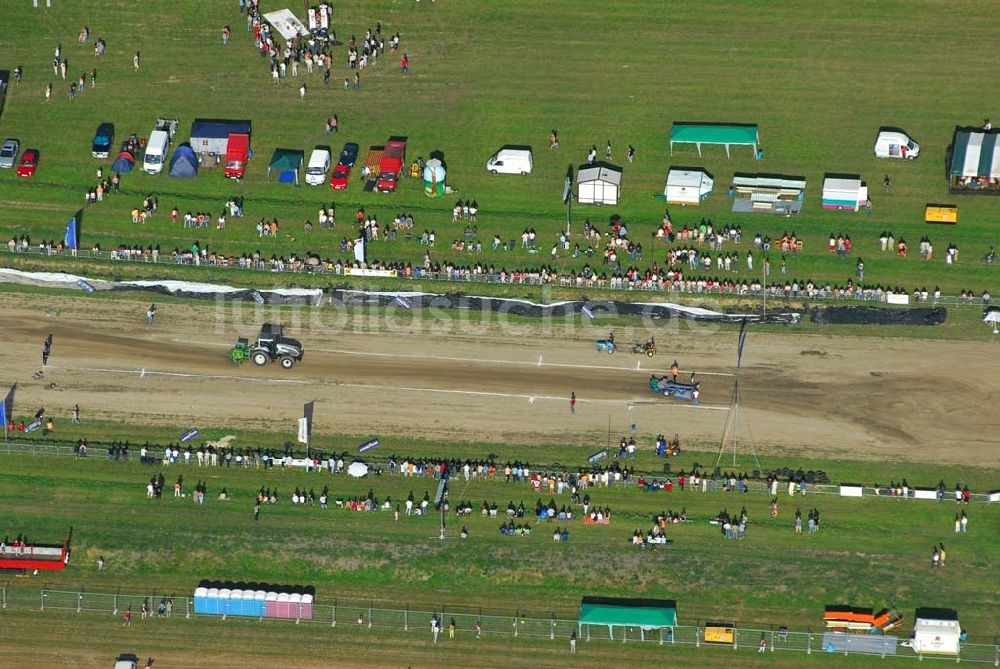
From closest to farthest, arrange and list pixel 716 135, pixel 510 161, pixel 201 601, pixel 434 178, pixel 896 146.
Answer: pixel 201 601 < pixel 896 146 < pixel 434 178 < pixel 716 135 < pixel 510 161

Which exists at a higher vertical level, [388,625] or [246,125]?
[246,125]

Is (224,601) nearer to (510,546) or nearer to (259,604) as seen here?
(259,604)

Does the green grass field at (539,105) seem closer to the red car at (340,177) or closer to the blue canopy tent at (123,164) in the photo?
the red car at (340,177)

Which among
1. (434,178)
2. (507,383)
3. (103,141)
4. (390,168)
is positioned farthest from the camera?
(103,141)

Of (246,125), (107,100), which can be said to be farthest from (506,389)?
(107,100)

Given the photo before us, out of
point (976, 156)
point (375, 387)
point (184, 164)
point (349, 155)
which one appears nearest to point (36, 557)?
point (375, 387)

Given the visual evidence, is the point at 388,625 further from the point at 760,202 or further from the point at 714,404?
the point at 760,202
